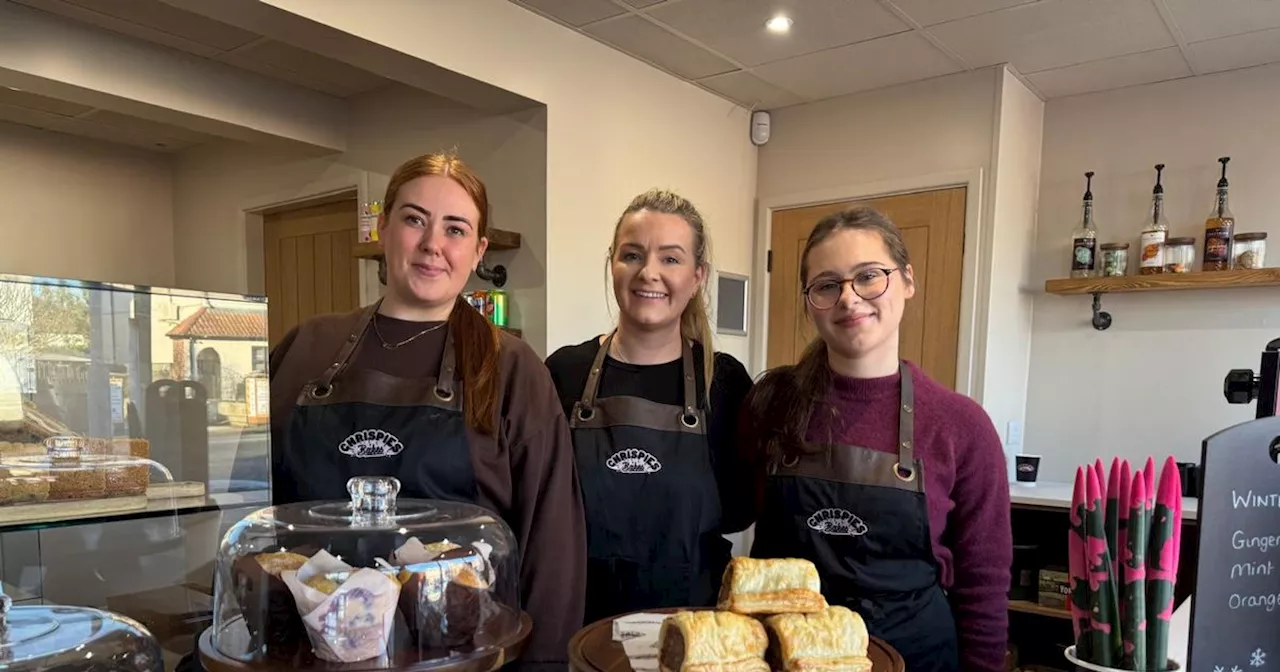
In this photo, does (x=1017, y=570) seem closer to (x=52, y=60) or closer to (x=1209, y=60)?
(x=1209, y=60)

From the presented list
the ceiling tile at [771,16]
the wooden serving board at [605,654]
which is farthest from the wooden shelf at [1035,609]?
the wooden serving board at [605,654]

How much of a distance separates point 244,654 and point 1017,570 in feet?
9.88

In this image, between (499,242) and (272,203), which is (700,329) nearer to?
(499,242)

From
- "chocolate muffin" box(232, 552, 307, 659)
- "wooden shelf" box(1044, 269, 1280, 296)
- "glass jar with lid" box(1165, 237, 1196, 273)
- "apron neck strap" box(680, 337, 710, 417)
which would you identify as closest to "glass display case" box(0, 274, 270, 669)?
"chocolate muffin" box(232, 552, 307, 659)

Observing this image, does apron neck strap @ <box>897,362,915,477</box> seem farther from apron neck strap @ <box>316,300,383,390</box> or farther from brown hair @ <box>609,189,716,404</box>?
apron neck strap @ <box>316,300,383,390</box>

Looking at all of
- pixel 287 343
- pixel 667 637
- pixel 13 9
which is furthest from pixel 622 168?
pixel 667 637

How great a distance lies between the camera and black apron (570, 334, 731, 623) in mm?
1462

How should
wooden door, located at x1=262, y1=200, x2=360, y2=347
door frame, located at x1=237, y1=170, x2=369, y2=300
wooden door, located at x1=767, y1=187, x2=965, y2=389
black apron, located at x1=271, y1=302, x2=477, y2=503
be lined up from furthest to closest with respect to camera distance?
wooden door, located at x1=262, y1=200, x2=360, y2=347 < door frame, located at x1=237, y1=170, x2=369, y2=300 < wooden door, located at x1=767, y1=187, x2=965, y2=389 < black apron, located at x1=271, y1=302, x2=477, y2=503

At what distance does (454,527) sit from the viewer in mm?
981

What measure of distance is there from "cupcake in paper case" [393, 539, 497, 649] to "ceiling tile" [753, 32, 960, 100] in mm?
2571

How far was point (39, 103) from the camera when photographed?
355 cm

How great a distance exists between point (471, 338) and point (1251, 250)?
2.99m

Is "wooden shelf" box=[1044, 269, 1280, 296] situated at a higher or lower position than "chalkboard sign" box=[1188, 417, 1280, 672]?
higher

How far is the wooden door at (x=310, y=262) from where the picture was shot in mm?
3721
